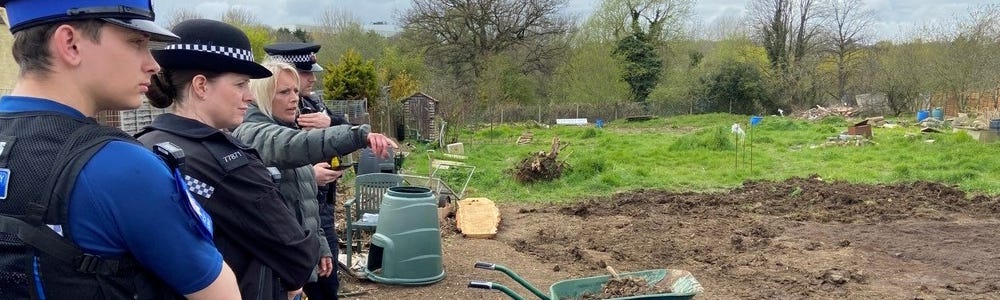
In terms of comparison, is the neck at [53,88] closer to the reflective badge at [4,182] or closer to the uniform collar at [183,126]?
the reflective badge at [4,182]

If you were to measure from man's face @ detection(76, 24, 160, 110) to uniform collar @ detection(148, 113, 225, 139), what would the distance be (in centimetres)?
53

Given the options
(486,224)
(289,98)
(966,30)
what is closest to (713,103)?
(966,30)

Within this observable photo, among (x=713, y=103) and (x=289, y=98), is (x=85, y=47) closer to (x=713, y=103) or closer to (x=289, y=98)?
(x=289, y=98)

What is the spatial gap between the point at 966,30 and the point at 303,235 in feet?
93.0

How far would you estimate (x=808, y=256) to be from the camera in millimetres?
6984

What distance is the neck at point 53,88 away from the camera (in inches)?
49.4

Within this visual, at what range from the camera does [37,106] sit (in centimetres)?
125

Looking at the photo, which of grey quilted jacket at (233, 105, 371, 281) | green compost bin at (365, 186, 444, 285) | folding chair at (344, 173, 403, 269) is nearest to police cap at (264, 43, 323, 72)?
grey quilted jacket at (233, 105, 371, 281)

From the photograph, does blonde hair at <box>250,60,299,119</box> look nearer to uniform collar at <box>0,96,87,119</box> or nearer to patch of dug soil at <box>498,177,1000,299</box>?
uniform collar at <box>0,96,87,119</box>

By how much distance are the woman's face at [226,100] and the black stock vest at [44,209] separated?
786mm

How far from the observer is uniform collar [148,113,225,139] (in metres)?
1.90

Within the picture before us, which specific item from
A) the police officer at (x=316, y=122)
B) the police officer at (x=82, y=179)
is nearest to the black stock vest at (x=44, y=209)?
the police officer at (x=82, y=179)

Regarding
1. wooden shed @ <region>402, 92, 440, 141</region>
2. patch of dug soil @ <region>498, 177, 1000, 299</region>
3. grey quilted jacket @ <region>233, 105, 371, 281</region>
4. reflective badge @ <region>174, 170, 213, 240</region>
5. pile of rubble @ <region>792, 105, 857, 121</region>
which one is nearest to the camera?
reflective badge @ <region>174, 170, 213, 240</region>

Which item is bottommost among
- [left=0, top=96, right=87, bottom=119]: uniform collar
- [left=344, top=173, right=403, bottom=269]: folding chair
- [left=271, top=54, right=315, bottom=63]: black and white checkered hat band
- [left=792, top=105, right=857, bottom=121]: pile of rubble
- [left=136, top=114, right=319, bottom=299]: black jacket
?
[left=344, top=173, right=403, bottom=269]: folding chair
